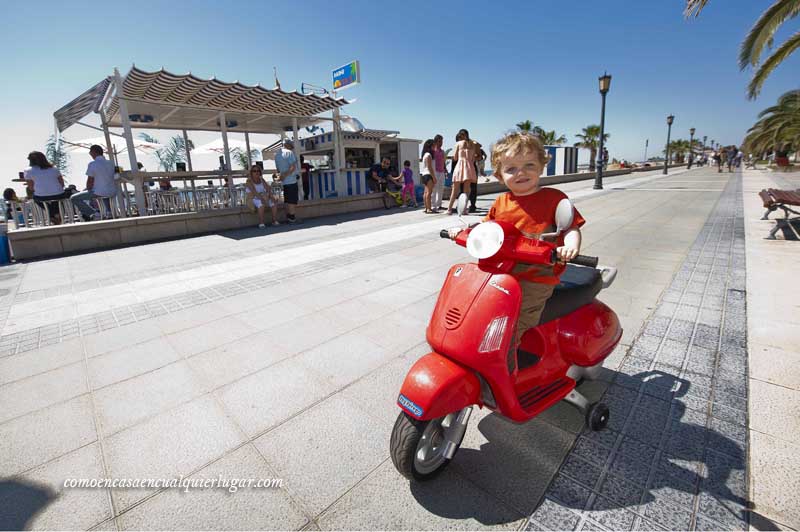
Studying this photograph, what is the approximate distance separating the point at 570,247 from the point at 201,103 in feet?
35.8

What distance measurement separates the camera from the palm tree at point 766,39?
21.9 ft

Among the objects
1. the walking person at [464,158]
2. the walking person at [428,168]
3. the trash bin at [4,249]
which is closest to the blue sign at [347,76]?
the walking person at [428,168]

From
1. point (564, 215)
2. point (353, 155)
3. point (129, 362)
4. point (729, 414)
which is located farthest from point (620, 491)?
point (353, 155)

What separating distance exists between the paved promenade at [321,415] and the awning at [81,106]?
5280mm

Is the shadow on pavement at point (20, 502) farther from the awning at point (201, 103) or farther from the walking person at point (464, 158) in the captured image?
the walking person at point (464, 158)

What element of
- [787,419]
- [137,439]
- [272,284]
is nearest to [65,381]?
[137,439]

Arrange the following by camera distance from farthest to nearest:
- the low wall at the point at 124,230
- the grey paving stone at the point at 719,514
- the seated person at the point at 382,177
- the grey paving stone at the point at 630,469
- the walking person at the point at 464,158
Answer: the seated person at the point at 382,177 → the walking person at the point at 464,158 → the low wall at the point at 124,230 → the grey paving stone at the point at 630,469 → the grey paving stone at the point at 719,514

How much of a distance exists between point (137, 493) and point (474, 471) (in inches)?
60.5

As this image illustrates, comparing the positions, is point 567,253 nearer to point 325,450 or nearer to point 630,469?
point 630,469

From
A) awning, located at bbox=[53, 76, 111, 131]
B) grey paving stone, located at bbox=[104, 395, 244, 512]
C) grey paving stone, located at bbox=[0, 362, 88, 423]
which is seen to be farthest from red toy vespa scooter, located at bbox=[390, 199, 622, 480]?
awning, located at bbox=[53, 76, 111, 131]

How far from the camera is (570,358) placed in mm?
1988

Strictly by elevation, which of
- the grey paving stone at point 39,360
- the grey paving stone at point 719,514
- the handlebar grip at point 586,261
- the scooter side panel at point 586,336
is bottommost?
the grey paving stone at point 719,514

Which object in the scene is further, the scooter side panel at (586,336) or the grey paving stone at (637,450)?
the scooter side panel at (586,336)

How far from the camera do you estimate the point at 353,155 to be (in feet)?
59.3
